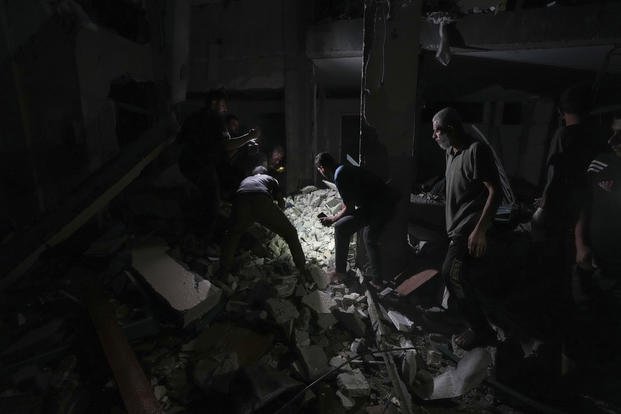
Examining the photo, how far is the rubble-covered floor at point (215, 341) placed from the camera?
223 cm

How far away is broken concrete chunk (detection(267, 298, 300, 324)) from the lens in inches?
113

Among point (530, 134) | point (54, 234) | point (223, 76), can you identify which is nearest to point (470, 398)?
point (54, 234)

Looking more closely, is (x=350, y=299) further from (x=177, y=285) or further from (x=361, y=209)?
(x=177, y=285)

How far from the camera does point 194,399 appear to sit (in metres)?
2.28

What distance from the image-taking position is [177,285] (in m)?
2.88

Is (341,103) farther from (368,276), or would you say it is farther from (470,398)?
(470,398)

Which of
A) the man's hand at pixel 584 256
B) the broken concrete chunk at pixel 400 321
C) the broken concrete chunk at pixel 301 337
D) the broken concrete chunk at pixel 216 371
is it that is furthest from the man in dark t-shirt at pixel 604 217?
the broken concrete chunk at pixel 216 371

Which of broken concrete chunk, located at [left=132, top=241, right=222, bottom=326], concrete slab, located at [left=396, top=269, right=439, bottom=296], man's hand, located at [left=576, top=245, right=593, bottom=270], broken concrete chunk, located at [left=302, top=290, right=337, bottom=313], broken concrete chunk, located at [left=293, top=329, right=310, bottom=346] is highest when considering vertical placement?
man's hand, located at [left=576, top=245, right=593, bottom=270]

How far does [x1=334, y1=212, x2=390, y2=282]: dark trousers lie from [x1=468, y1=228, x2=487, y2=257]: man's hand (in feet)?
3.78

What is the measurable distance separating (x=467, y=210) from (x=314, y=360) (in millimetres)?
1927

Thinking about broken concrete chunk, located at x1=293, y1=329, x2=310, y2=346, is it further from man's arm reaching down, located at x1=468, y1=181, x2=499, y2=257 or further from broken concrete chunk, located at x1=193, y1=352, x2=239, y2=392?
man's arm reaching down, located at x1=468, y1=181, x2=499, y2=257

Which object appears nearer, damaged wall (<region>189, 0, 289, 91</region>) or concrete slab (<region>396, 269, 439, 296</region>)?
concrete slab (<region>396, 269, 439, 296</region>)

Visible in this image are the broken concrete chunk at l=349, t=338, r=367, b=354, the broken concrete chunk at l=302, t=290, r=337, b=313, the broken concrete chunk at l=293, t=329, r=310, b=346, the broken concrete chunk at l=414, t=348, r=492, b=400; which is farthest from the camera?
the broken concrete chunk at l=302, t=290, r=337, b=313

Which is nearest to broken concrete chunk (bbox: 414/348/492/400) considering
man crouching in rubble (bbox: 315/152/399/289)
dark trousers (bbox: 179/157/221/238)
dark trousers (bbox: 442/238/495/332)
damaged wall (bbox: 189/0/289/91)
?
dark trousers (bbox: 442/238/495/332)
